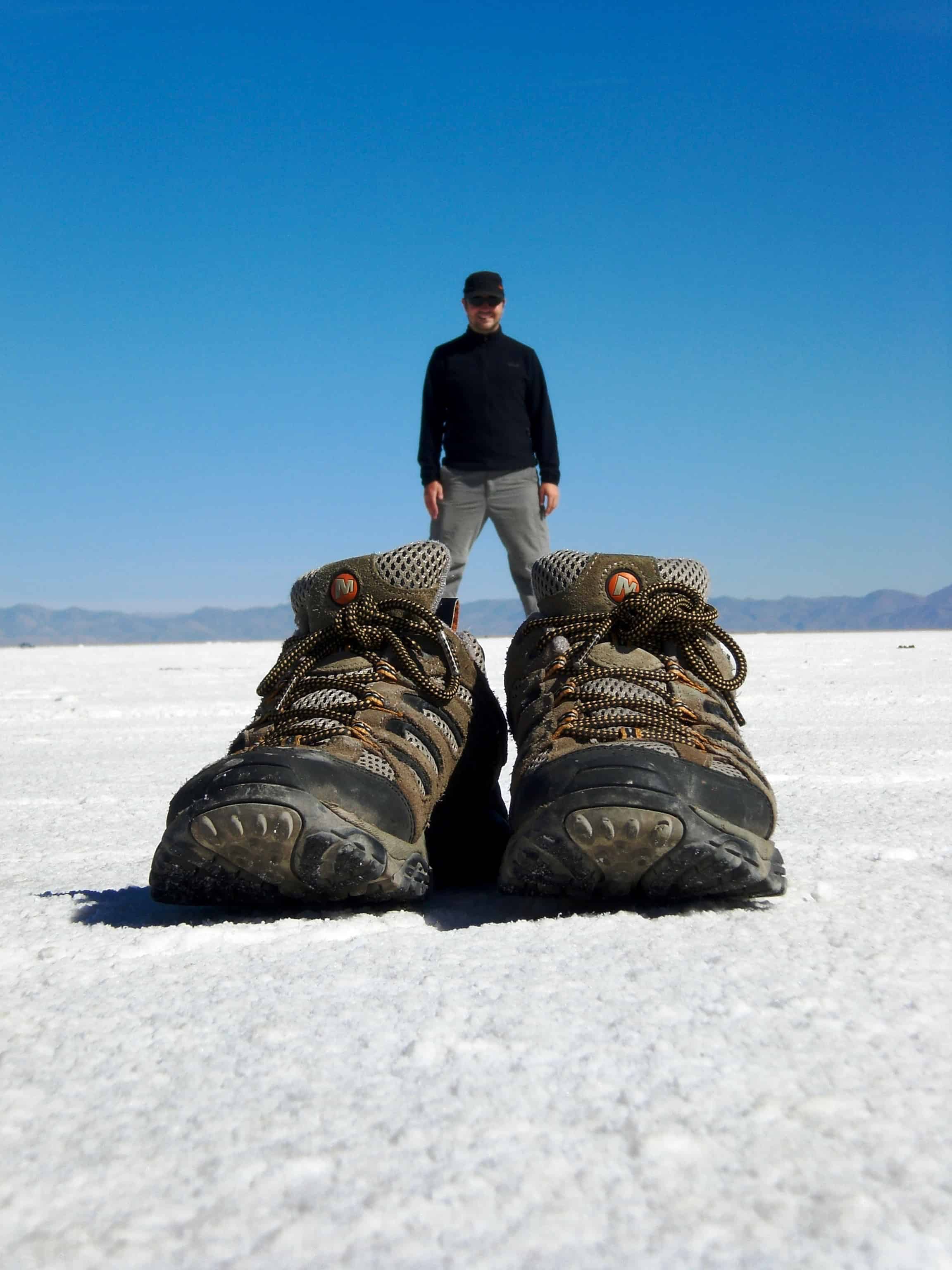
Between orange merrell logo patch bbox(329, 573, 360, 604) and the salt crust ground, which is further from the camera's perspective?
orange merrell logo patch bbox(329, 573, 360, 604)

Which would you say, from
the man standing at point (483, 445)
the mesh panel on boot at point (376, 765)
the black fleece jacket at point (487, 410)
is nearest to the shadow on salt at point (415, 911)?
the mesh panel on boot at point (376, 765)

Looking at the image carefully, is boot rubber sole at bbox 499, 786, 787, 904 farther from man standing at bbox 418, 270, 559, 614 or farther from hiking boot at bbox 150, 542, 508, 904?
man standing at bbox 418, 270, 559, 614

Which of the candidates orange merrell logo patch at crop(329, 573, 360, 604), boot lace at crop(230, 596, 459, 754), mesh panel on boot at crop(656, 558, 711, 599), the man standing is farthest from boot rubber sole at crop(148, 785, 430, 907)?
the man standing

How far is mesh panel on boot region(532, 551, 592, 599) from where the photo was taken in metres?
1.70

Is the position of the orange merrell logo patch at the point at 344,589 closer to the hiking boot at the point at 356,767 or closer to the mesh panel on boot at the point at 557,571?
the hiking boot at the point at 356,767

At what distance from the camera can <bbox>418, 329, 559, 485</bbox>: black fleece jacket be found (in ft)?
16.4

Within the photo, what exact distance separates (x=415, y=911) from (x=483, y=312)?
418 centimetres

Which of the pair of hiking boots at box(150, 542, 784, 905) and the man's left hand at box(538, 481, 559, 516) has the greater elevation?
the man's left hand at box(538, 481, 559, 516)

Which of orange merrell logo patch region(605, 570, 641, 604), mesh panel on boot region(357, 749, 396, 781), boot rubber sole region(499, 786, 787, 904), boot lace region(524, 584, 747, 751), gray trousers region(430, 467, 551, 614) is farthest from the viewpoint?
gray trousers region(430, 467, 551, 614)

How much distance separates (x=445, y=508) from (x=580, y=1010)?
13.8ft

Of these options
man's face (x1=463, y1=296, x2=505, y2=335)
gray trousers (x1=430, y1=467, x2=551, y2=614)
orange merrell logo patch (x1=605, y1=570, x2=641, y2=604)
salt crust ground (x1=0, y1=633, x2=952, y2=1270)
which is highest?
man's face (x1=463, y1=296, x2=505, y2=335)

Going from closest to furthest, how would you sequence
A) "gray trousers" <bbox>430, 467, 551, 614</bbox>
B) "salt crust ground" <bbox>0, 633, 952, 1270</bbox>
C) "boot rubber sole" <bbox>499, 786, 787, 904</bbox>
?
"salt crust ground" <bbox>0, 633, 952, 1270</bbox>
"boot rubber sole" <bbox>499, 786, 787, 904</bbox>
"gray trousers" <bbox>430, 467, 551, 614</bbox>

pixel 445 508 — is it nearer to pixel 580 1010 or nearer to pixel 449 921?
pixel 449 921

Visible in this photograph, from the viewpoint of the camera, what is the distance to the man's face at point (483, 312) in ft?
16.5
